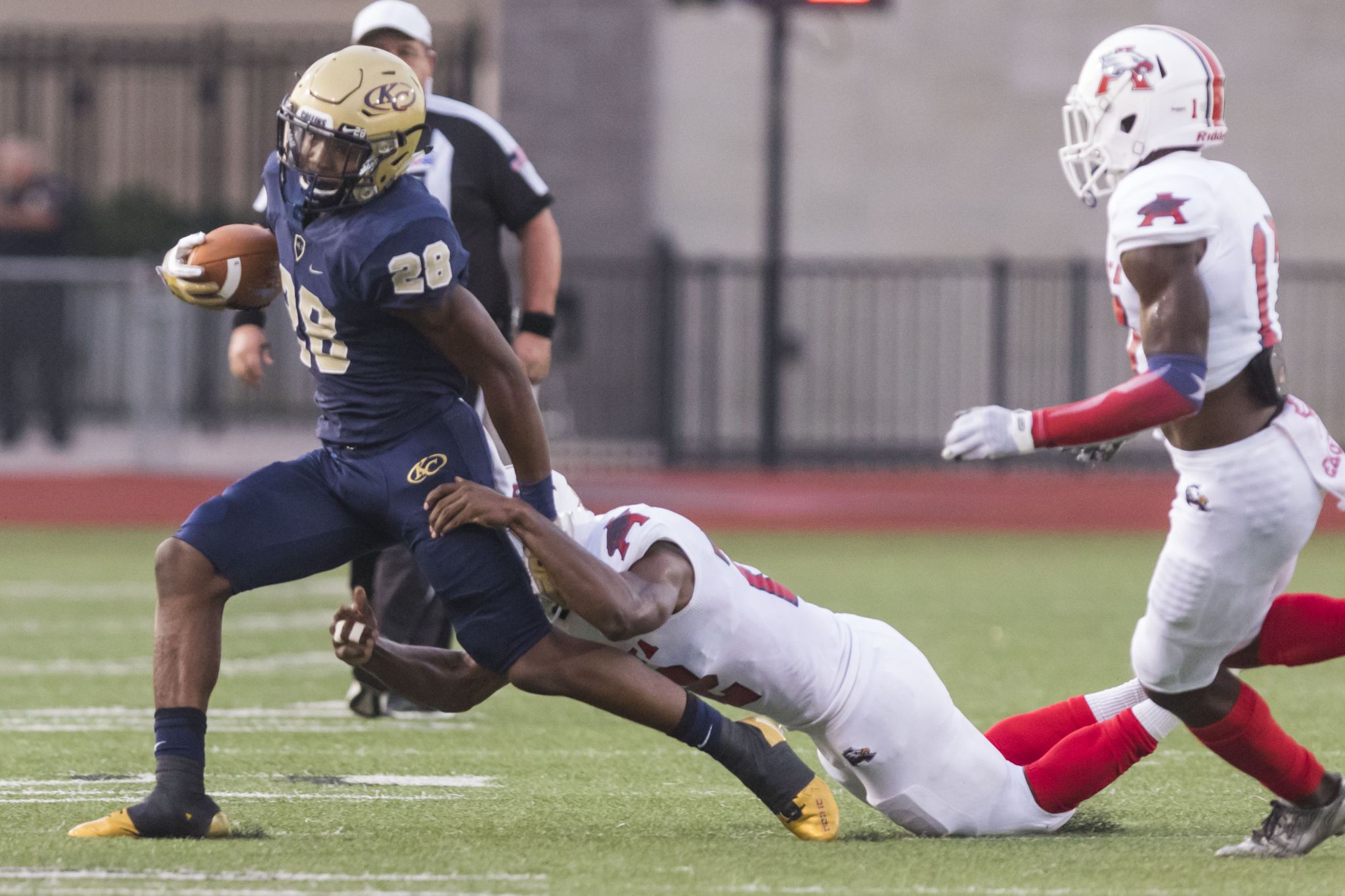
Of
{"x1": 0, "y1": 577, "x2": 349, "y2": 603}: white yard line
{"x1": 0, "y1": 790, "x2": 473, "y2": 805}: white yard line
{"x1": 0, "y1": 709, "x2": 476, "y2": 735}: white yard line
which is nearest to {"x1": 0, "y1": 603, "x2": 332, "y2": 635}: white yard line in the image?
{"x1": 0, "y1": 577, "x2": 349, "y2": 603}: white yard line

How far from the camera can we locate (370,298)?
386cm

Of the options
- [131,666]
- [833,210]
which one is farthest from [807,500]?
[131,666]

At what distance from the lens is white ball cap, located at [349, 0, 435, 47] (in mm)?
5516

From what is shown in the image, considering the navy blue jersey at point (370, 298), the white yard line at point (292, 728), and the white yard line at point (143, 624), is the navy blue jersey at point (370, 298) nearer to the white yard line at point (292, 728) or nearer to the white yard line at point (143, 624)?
the white yard line at point (292, 728)

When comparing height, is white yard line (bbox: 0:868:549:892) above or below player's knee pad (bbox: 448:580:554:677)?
below

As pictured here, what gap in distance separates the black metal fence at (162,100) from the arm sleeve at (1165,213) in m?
13.0

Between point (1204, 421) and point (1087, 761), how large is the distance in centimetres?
75

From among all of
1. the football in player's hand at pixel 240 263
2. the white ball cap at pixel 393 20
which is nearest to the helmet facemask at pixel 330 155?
the football in player's hand at pixel 240 263

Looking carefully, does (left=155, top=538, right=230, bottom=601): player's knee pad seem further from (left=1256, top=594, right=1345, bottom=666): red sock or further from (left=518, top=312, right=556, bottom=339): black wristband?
(left=1256, top=594, right=1345, bottom=666): red sock

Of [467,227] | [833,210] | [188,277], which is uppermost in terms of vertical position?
[833,210]

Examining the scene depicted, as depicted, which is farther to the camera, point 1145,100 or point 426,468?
point 426,468

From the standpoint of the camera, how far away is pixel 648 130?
14.7 metres

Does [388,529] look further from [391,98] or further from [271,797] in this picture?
[391,98]

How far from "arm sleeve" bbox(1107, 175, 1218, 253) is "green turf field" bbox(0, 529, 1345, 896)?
1.16 m
